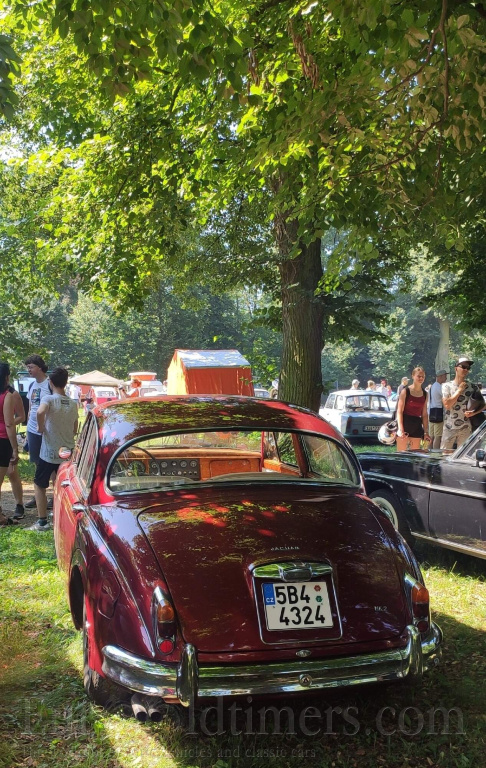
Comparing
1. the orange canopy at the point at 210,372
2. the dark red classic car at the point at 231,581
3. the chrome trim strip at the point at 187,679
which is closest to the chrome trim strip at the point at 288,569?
the dark red classic car at the point at 231,581

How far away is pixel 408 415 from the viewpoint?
412 inches

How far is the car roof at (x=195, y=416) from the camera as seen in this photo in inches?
167

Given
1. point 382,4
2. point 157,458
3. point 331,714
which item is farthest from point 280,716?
point 382,4

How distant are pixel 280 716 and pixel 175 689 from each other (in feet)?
2.86

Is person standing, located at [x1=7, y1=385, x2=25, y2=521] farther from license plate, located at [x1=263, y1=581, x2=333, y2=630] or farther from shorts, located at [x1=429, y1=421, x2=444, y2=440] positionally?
shorts, located at [x1=429, y1=421, x2=444, y2=440]

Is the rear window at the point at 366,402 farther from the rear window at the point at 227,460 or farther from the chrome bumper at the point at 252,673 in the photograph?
the chrome bumper at the point at 252,673

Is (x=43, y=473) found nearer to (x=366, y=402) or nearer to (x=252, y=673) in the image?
(x=252, y=673)

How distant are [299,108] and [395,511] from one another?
3769 millimetres

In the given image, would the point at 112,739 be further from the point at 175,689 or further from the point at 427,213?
the point at 427,213

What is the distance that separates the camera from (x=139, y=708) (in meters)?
3.12

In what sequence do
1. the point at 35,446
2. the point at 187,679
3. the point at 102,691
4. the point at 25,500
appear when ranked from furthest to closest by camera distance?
1. the point at 25,500
2. the point at 35,446
3. the point at 102,691
4. the point at 187,679

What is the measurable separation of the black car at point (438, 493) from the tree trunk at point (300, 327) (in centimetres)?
412

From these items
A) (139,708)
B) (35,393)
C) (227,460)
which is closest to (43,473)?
(35,393)

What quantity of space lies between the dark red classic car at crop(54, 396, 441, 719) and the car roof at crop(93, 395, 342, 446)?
0.02 m
